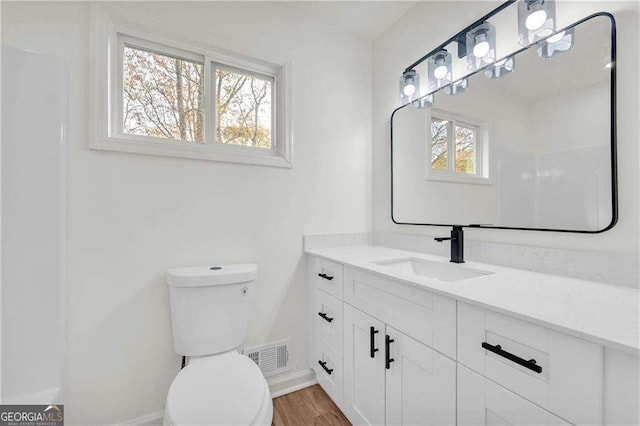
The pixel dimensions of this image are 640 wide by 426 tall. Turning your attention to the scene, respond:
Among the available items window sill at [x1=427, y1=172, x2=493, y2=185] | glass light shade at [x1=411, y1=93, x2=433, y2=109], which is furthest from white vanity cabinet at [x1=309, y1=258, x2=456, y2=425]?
glass light shade at [x1=411, y1=93, x2=433, y2=109]

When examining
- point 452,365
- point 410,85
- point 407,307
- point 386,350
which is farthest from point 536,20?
point 386,350

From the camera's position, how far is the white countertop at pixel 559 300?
62 centimetres

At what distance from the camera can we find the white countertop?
2.03 ft

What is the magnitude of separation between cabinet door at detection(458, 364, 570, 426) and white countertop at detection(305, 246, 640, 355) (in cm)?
22

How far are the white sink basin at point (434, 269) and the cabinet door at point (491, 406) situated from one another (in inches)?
17.8

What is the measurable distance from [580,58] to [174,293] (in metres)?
→ 1.96

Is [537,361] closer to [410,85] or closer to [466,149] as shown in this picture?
[466,149]

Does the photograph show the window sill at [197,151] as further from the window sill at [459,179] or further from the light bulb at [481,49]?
the light bulb at [481,49]

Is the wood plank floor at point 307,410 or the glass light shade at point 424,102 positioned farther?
the glass light shade at point 424,102

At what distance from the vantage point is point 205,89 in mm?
1649

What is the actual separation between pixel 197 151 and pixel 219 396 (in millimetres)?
1139

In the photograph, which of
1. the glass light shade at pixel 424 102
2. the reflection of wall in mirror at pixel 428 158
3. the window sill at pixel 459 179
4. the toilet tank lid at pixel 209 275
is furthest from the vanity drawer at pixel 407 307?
the glass light shade at pixel 424 102

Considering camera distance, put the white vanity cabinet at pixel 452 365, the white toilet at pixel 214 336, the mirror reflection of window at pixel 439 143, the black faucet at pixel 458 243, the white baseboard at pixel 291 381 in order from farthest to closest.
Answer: the white baseboard at pixel 291 381
the mirror reflection of window at pixel 439 143
the black faucet at pixel 458 243
the white toilet at pixel 214 336
the white vanity cabinet at pixel 452 365

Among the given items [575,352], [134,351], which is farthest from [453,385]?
[134,351]
